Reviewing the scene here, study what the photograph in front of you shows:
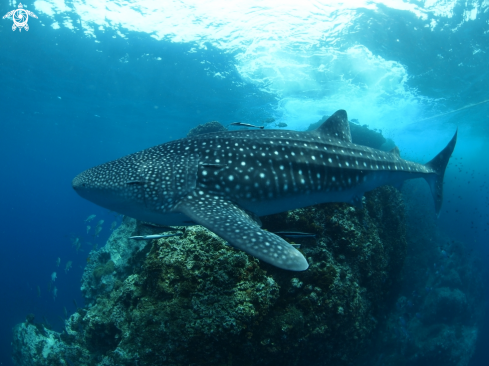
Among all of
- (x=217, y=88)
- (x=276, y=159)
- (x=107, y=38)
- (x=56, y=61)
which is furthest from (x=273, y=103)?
(x=276, y=159)

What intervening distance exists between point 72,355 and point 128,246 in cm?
490

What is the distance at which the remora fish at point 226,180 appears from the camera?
3869mm

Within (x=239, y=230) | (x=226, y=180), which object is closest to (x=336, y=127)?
(x=226, y=180)

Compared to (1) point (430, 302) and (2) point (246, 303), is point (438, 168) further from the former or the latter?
(1) point (430, 302)

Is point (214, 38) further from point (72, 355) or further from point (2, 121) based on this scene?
point (2, 121)

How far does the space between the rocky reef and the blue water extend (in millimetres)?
19052

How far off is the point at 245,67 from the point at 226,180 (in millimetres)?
25916

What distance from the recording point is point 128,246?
34.2 ft

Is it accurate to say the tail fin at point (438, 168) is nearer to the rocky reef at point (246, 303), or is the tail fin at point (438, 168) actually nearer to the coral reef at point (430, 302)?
the rocky reef at point (246, 303)

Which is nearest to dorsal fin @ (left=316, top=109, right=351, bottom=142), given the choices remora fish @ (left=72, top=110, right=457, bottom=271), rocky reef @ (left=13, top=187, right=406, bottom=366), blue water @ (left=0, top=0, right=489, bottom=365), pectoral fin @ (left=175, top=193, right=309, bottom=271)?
remora fish @ (left=72, top=110, right=457, bottom=271)

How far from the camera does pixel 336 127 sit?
19.7ft

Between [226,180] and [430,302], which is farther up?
[226,180]

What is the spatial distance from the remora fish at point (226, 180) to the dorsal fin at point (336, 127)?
67 cm

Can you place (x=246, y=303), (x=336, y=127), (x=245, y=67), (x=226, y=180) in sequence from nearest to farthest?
1. (x=246, y=303)
2. (x=226, y=180)
3. (x=336, y=127)
4. (x=245, y=67)
